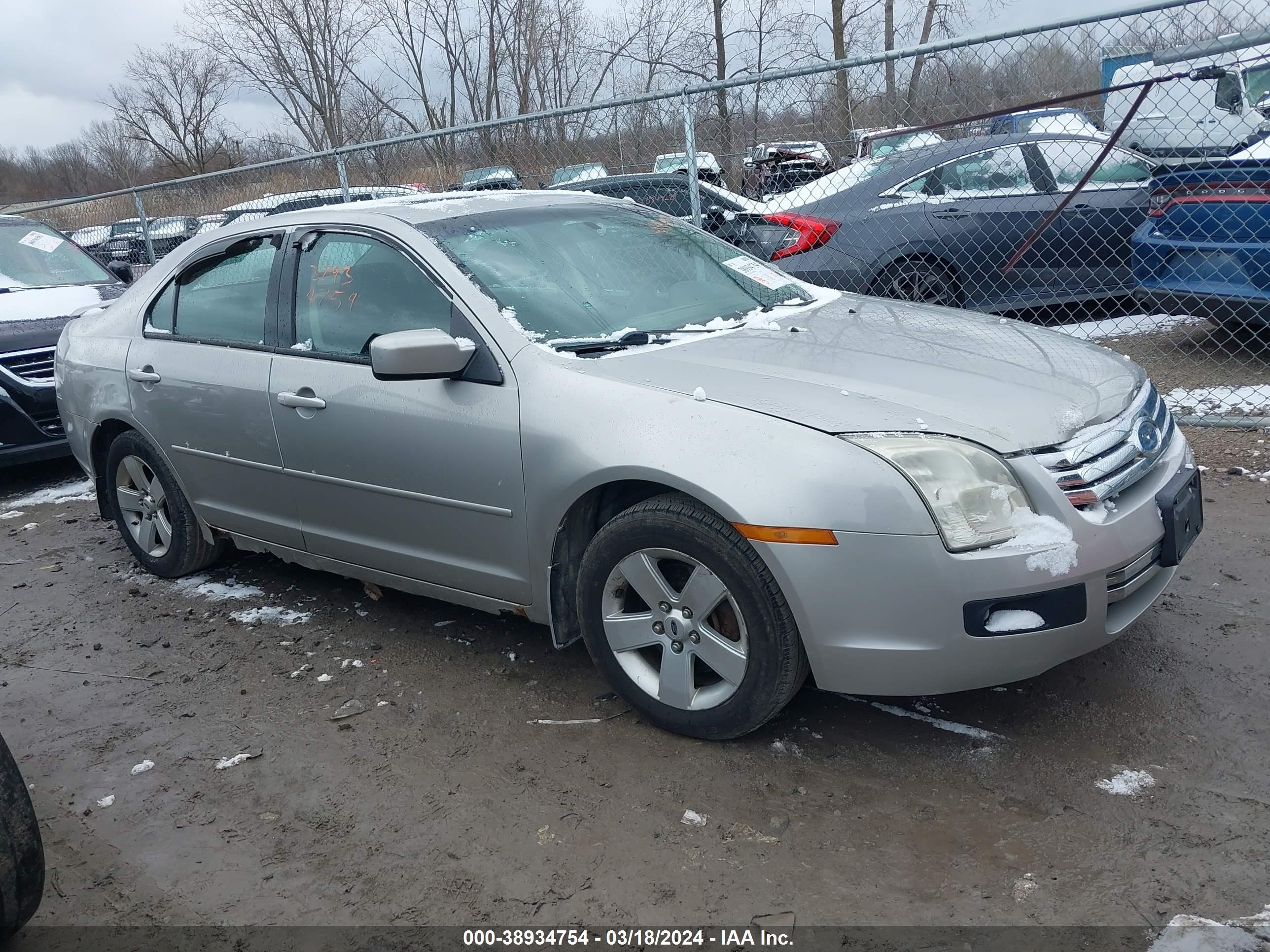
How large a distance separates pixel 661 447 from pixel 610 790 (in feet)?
3.22

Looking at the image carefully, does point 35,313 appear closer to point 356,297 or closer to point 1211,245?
point 356,297

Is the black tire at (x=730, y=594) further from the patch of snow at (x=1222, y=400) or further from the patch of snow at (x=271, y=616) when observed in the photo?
the patch of snow at (x=1222, y=400)

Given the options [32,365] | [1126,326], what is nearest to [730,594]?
[32,365]

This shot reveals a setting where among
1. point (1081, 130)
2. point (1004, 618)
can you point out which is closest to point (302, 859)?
point (1004, 618)

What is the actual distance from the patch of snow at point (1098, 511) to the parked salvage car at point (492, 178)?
6.53 meters

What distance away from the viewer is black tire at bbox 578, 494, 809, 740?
2.79m

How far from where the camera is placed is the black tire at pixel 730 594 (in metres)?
2.79

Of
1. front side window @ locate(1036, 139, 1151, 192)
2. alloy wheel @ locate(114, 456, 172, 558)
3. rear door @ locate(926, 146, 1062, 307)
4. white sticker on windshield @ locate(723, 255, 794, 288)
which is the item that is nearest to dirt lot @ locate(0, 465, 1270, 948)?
alloy wheel @ locate(114, 456, 172, 558)

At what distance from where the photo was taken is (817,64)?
578cm

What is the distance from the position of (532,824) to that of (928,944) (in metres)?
1.08

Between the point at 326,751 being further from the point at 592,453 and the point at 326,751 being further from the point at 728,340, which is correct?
the point at 728,340

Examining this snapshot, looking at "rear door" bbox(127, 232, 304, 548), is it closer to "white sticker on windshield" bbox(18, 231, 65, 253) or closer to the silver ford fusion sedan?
the silver ford fusion sedan

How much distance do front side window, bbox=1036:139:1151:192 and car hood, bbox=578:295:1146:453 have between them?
439 centimetres

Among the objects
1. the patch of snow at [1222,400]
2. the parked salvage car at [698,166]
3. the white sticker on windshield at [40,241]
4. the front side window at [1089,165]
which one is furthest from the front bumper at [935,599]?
the white sticker on windshield at [40,241]
